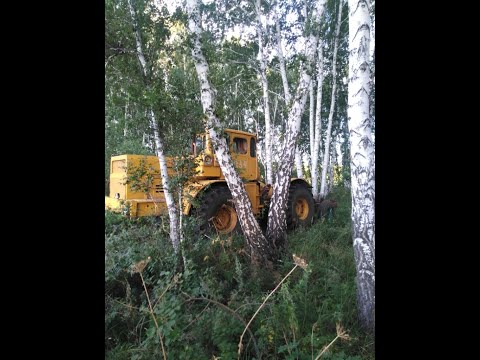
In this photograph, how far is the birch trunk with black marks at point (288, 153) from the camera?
14.7ft

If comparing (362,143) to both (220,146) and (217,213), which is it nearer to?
(220,146)

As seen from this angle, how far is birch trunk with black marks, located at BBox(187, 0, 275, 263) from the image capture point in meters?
3.85

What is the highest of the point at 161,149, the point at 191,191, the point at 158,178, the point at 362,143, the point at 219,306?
the point at 161,149

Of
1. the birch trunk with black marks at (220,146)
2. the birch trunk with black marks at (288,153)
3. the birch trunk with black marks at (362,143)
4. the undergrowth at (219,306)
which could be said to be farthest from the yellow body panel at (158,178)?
the birch trunk with black marks at (362,143)

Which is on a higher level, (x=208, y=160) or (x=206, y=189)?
(x=208, y=160)

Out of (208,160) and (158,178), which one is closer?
(158,178)

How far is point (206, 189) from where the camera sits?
509 centimetres

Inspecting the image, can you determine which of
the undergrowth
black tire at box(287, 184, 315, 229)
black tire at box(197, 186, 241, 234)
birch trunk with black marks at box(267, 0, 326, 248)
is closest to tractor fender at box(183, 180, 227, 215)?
black tire at box(197, 186, 241, 234)

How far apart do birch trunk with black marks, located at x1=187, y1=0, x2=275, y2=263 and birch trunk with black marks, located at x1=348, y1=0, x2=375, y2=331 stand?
1664mm

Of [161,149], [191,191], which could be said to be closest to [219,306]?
→ [161,149]

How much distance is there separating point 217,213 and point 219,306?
286cm

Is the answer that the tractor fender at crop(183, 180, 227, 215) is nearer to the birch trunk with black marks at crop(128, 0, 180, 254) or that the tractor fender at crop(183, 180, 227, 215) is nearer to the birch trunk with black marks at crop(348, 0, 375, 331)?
the birch trunk with black marks at crop(128, 0, 180, 254)

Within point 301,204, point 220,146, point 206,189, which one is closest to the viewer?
point 220,146
